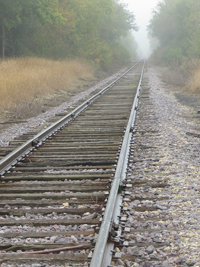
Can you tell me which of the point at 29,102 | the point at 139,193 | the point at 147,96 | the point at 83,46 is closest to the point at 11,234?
the point at 139,193

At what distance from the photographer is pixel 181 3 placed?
161 feet

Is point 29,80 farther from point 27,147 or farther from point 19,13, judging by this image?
point 19,13

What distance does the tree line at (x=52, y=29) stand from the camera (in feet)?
76.5

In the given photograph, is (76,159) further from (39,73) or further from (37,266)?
(39,73)

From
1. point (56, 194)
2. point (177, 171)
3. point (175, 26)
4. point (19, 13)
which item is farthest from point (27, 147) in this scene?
point (175, 26)

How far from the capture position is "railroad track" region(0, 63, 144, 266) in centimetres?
Answer: 291

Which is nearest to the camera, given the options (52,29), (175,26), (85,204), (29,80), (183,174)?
(85,204)

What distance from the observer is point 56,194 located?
4.09 m

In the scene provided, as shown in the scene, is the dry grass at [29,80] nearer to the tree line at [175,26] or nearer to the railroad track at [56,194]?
the railroad track at [56,194]

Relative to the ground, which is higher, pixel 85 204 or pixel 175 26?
pixel 175 26

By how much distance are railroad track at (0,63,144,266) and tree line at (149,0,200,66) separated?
115ft

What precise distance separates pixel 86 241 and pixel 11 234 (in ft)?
2.15

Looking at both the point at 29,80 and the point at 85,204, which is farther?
the point at 29,80

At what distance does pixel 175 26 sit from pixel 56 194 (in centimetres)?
5445
